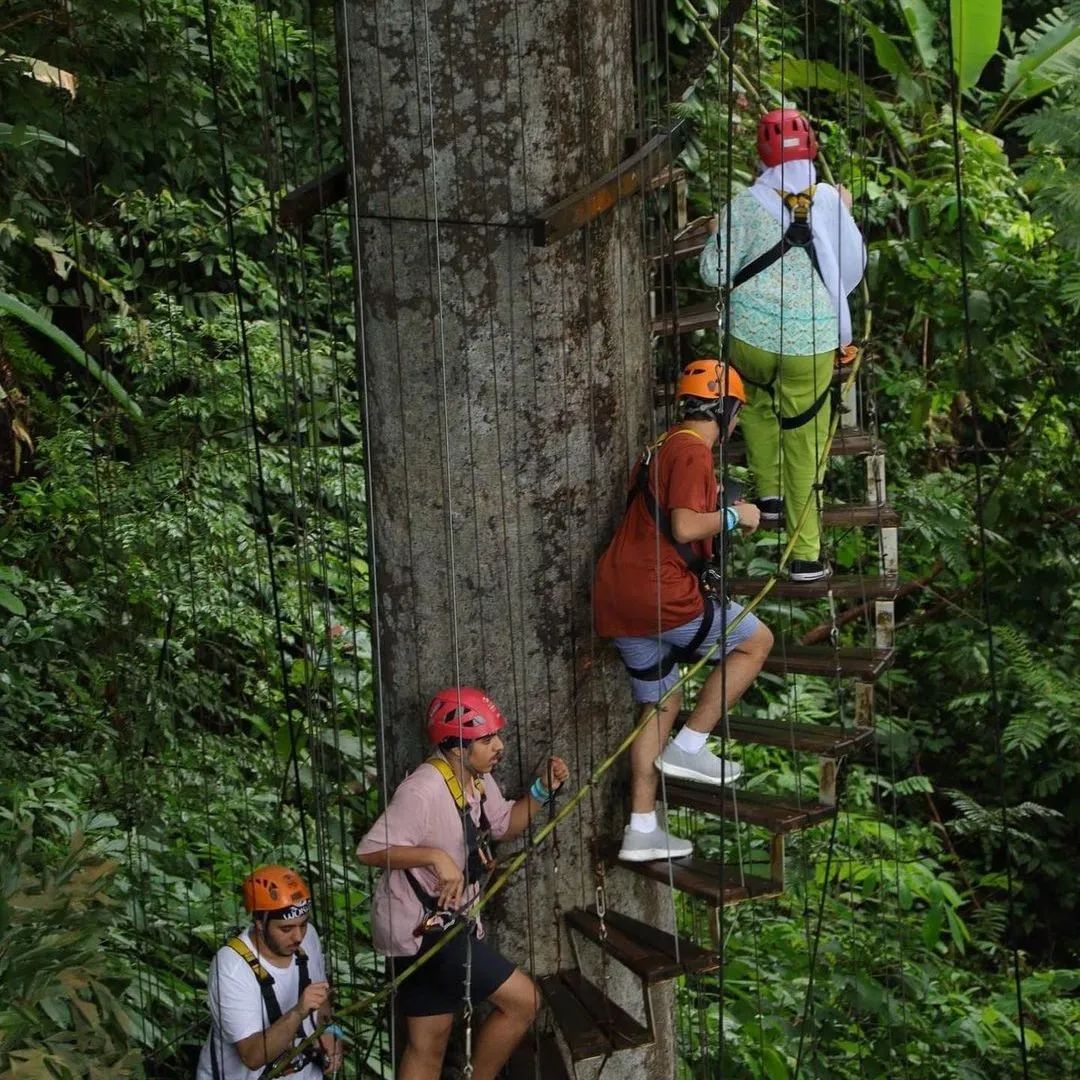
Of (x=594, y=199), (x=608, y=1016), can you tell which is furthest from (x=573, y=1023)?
(x=594, y=199)

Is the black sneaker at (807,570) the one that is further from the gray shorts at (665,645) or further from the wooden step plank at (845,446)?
the gray shorts at (665,645)

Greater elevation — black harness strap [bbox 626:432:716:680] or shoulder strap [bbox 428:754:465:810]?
black harness strap [bbox 626:432:716:680]

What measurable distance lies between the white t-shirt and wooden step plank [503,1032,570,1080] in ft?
1.58

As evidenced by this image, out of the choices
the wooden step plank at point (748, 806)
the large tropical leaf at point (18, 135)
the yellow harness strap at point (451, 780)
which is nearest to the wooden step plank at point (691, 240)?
the wooden step plank at point (748, 806)

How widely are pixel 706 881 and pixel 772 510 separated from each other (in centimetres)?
118

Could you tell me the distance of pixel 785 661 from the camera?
170 inches

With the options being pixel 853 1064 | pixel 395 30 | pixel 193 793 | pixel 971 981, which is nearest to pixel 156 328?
pixel 193 793

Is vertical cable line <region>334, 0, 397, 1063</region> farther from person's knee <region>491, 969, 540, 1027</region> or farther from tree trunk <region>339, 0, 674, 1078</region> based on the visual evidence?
person's knee <region>491, 969, 540, 1027</region>

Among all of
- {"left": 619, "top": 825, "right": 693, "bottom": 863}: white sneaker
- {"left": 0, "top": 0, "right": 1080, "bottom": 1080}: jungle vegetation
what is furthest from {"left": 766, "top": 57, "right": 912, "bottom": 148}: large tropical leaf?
{"left": 619, "top": 825, "right": 693, "bottom": 863}: white sneaker

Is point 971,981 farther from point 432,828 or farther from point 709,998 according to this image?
point 432,828

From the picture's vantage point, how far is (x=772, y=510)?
4.61 meters

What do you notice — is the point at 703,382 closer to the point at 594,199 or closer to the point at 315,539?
the point at 594,199

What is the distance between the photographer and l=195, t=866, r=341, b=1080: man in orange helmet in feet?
12.3

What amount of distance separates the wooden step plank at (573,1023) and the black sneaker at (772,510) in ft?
4.59
